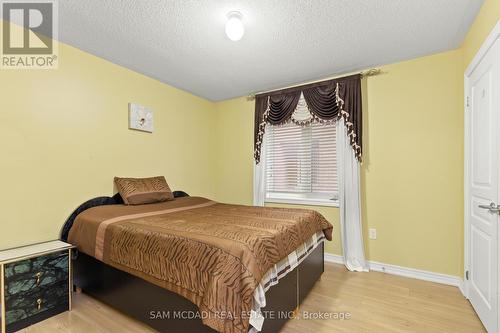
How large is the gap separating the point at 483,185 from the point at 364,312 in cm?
139

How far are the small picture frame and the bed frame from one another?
1.16 meters

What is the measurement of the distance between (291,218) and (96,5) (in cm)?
237

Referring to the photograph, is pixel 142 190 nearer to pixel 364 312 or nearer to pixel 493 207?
pixel 364 312

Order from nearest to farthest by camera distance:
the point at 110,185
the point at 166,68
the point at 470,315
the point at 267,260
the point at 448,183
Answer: the point at 267,260, the point at 470,315, the point at 448,183, the point at 110,185, the point at 166,68

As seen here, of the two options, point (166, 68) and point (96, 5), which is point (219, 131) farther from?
point (96, 5)

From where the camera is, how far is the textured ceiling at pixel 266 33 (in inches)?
73.5

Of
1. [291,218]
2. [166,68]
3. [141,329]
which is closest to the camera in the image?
[141,329]

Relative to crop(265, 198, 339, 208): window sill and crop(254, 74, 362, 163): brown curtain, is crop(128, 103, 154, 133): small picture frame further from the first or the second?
crop(265, 198, 339, 208): window sill

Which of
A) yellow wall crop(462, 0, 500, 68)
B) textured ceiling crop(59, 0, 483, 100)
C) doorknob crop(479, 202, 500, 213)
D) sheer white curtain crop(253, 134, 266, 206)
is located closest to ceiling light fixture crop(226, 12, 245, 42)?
textured ceiling crop(59, 0, 483, 100)

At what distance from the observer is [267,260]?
1.48 m

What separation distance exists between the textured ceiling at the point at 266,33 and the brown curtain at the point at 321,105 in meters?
0.20

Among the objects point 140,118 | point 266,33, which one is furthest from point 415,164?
point 140,118

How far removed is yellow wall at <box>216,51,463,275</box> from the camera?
2482 millimetres

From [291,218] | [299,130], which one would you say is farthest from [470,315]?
[299,130]
